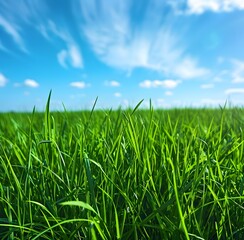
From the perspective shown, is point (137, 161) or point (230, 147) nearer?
point (137, 161)

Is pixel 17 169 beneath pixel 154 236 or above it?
above

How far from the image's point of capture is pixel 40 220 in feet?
2.53

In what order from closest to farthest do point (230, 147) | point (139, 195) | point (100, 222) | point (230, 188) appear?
point (100, 222), point (139, 195), point (230, 188), point (230, 147)

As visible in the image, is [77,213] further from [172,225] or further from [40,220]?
[172,225]

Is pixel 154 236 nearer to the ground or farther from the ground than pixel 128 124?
nearer to the ground

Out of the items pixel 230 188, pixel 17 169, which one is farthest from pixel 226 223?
pixel 17 169

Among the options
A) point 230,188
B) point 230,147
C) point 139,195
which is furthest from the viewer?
point 230,147

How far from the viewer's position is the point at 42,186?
0.86 meters

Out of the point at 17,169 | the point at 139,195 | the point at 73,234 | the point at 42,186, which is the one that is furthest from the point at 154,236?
the point at 17,169

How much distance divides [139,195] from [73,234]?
18 cm

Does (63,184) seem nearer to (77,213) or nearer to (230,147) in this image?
(77,213)

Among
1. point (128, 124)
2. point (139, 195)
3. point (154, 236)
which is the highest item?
point (128, 124)

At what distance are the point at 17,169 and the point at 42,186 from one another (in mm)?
214

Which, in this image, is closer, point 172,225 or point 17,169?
point 172,225
